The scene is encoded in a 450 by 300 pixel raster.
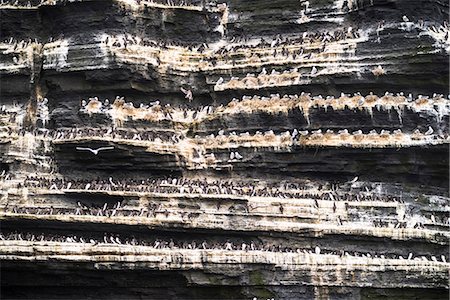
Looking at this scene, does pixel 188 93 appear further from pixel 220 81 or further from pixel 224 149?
pixel 224 149

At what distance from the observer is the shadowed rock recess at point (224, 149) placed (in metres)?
20.7

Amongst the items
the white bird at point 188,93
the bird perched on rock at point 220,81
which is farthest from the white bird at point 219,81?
the white bird at point 188,93

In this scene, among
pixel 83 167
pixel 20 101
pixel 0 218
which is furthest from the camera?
pixel 20 101

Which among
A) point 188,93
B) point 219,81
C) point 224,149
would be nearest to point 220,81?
point 219,81

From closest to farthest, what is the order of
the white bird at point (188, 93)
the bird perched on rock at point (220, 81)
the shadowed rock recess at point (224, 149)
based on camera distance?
1. the shadowed rock recess at point (224, 149)
2. the bird perched on rock at point (220, 81)
3. the white bird at point (188, 93)

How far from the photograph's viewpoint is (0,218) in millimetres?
22094

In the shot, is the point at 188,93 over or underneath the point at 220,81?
underneath

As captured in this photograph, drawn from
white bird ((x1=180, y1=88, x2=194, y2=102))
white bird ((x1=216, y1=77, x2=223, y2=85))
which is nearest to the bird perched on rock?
white bird ((x1=216, y1=77, x2=223, y2=85))

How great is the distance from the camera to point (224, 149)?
23031 mm

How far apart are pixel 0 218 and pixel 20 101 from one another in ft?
18.7

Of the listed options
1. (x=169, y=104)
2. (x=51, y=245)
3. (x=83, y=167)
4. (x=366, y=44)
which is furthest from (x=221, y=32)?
(x=51, y=245)

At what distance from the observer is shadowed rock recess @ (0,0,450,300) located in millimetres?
20688

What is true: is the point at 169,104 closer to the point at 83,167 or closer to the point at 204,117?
the point at 204,117

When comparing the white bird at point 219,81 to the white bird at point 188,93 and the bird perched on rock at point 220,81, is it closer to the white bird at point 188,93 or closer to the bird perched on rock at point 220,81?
the bird perched on rock at point 220,81
